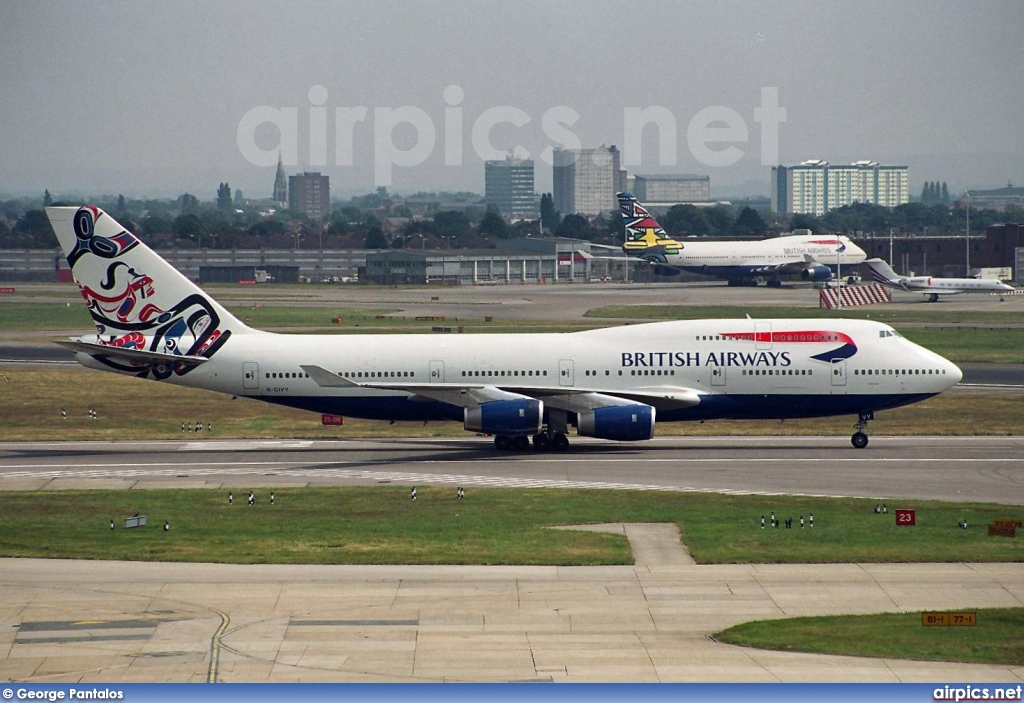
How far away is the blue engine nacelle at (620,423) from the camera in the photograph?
178 ft

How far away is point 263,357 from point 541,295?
11299 centimetres

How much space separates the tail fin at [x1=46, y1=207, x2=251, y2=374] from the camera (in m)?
57.4

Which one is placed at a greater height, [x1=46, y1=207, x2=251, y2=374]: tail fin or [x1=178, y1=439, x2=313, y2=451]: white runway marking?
[x1=46, y1=207, x2=251, y2=374]: tail fin

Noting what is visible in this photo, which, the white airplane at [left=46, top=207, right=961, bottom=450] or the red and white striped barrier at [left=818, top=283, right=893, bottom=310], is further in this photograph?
the red and white striped barrier at [left=818, top=283, right=893, bottom=310]

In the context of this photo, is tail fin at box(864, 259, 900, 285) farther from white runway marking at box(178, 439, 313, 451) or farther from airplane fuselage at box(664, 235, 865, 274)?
white runway marking at box(178, 439, 313, 451)

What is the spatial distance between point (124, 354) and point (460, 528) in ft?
75.1

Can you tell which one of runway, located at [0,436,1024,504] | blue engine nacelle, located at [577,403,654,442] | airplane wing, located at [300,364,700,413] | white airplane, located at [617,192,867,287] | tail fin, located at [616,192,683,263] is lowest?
runway, located at [0,436,1024,504]

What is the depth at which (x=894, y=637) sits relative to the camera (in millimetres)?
26969

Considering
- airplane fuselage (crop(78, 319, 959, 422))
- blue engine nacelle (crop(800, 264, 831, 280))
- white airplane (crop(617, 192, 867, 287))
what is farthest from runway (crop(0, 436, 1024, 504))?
white airplane (crop(617, 192, 867, 287))

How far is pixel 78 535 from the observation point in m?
38.7

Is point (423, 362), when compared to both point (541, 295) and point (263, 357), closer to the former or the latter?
point (263, 357)

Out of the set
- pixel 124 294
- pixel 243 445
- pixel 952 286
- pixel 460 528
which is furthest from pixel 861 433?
pixel 952 286

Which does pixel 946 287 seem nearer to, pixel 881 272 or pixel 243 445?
pixel 881 272

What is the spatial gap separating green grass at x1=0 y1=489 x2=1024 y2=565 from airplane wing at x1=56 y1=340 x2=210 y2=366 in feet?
34.5
